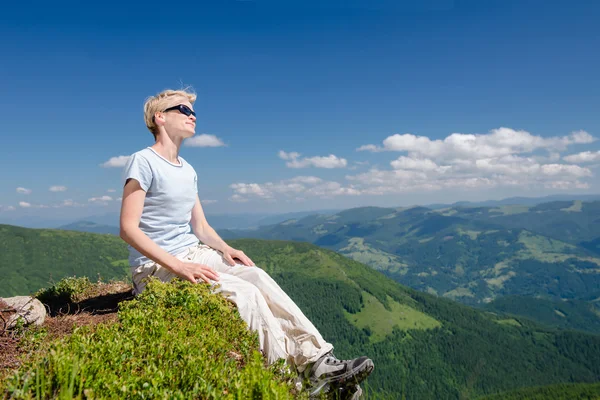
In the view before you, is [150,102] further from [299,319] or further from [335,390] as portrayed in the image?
[335,390]

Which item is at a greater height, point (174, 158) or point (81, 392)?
point (174, 158)

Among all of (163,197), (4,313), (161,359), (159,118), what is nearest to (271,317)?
(161,359)

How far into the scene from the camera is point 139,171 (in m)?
7.13

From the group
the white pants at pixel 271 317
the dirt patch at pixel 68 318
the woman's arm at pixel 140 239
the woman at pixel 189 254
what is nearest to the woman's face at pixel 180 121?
the woman at pixel 189 254

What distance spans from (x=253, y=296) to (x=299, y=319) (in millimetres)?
885

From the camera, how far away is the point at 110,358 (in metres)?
Answer: 4.62

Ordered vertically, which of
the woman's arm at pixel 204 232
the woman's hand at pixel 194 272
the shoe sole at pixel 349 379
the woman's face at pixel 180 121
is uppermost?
the woman's face at pixel 180 121

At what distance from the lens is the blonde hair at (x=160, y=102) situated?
7.94 metres

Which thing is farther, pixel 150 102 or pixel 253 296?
pixel 150 102

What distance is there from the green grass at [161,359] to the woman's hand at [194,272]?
0.16 metres

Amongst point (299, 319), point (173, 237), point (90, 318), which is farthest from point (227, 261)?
point (90, 318)

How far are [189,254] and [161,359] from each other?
3473 millimetres

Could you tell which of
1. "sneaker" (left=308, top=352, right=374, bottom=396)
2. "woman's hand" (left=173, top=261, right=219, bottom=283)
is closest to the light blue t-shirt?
"woman's hand" (left=173, top=261, right=219, bottom=283)

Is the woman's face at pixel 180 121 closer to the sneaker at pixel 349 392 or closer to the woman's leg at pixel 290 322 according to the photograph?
the woman's leg at pixel 290 322
